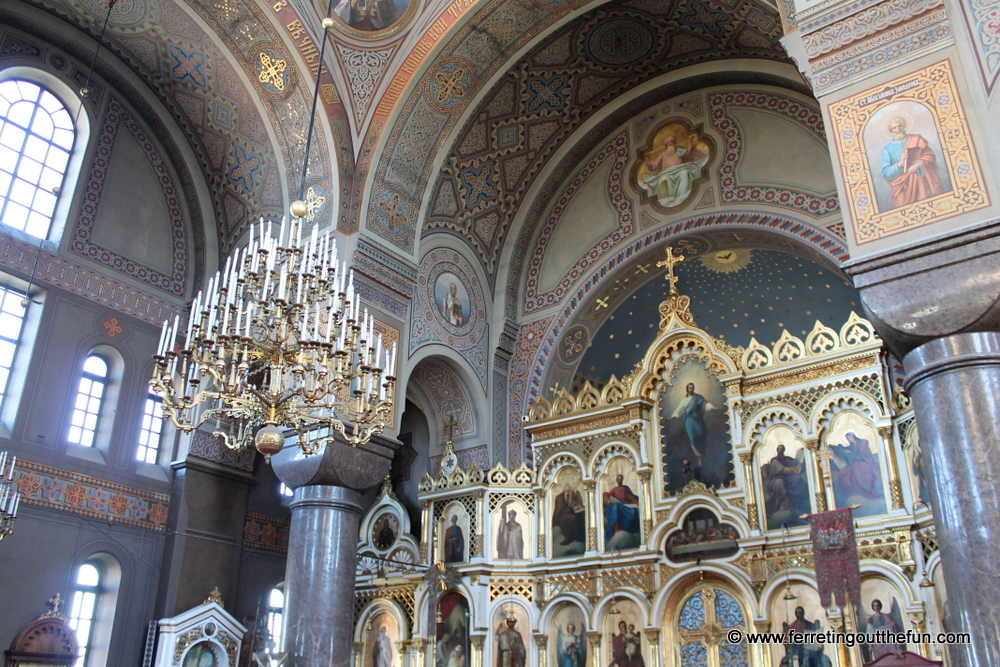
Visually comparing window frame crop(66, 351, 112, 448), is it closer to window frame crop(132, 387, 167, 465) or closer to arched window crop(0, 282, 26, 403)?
window frame crop(132, 387, 167, 465)

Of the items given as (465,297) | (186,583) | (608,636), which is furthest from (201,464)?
(608,636)

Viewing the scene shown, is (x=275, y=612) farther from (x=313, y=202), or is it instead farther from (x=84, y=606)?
(x=313, y=202)

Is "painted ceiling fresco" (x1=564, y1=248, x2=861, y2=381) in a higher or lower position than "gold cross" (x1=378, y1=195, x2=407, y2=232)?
lower

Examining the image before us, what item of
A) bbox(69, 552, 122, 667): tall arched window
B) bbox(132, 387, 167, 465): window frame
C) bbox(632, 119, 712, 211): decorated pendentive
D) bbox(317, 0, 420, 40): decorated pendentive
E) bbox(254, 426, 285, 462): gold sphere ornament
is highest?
bbox(317, 0, 420, 40): decorated pendentive

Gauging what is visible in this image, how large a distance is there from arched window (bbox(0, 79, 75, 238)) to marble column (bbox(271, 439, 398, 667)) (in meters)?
4.95

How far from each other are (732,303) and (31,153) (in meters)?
10.4

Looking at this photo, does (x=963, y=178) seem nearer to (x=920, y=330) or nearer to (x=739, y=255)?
(x=920, y=330)

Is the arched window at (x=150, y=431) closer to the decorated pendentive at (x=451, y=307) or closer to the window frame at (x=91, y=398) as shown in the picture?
the window frame at (x=91, y=398)

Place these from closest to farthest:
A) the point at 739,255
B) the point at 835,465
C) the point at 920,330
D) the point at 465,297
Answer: the point at 920,330, the point at 835,465, the point at 739,255, the point at 465,297

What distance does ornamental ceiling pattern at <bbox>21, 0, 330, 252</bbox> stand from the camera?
1168cm

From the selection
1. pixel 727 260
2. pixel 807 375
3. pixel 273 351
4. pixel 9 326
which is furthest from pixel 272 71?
pixel 807 375

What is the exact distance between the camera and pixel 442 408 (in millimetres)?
13711

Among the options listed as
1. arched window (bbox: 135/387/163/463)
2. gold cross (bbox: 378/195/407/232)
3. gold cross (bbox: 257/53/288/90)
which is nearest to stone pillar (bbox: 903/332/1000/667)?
gold cross (bbox: 378/195/407/232)

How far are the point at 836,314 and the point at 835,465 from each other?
2.86m
